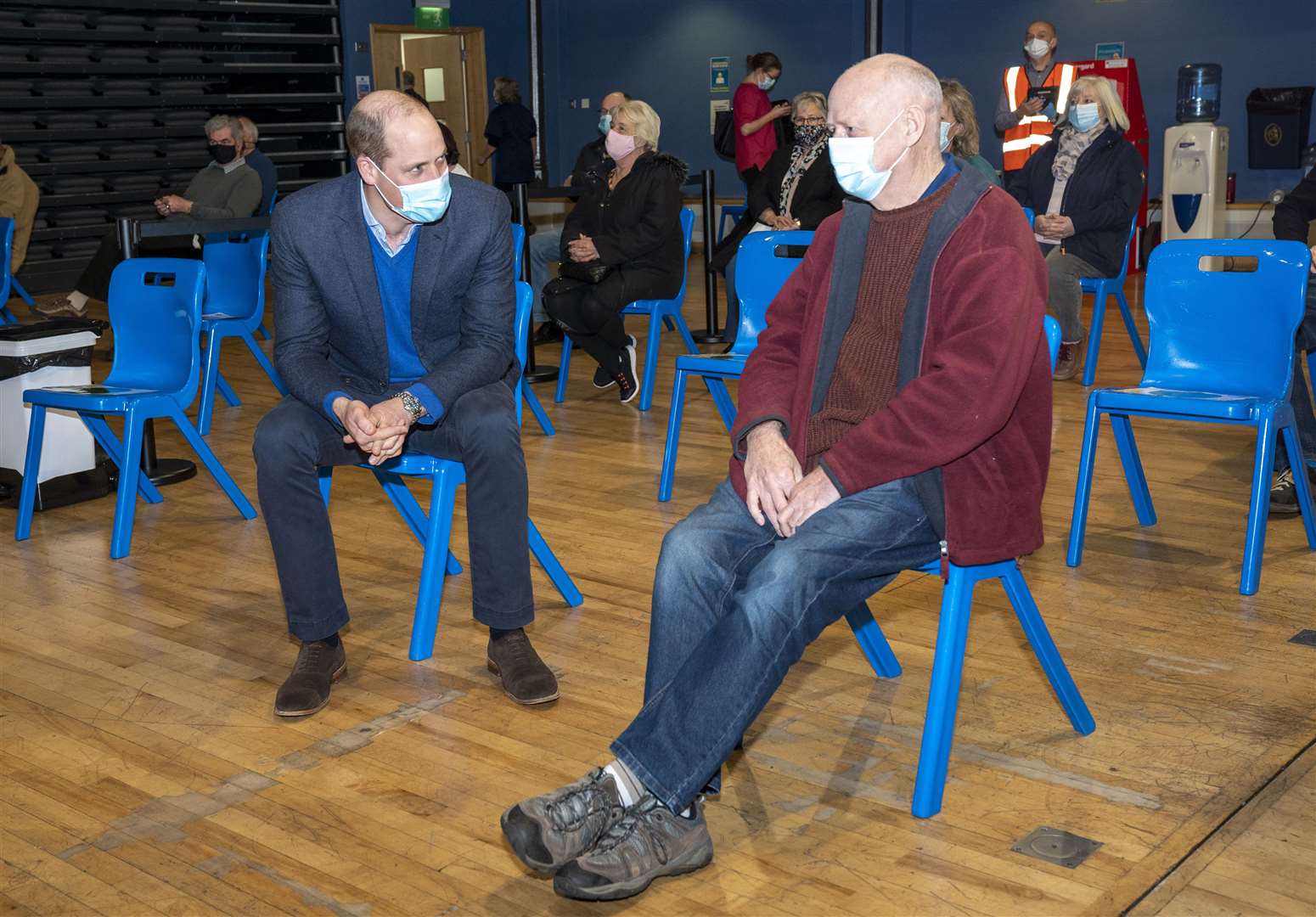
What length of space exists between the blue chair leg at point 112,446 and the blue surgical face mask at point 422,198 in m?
1.82

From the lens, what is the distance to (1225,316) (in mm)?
3582

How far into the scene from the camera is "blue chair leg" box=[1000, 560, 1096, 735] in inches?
93.0

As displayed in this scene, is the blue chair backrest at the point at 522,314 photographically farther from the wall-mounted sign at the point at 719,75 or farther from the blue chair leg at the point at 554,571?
the wall-mounted sign at the point at 719,75

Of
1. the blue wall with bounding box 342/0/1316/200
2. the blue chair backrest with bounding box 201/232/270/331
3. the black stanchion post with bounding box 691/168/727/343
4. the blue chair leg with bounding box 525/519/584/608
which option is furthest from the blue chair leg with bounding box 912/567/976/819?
the blue wall with bounding box 342/0/1316/200

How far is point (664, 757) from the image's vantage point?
2.01 meters

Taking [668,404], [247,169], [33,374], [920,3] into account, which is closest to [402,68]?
[920,3]

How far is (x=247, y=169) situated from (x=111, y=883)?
20.3 ft

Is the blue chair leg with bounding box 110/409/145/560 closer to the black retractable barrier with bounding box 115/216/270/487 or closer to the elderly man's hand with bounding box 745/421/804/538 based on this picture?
the black retractable barrier with bounding box 115/216/270/487

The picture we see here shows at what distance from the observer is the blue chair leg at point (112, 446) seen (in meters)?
4.43

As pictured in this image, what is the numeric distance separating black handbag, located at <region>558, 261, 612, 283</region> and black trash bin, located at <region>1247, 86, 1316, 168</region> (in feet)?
23.0

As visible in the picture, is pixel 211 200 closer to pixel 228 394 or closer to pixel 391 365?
pixel 228 394

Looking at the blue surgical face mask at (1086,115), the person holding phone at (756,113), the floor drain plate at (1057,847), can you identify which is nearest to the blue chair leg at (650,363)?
the blue surgical face mask at (1086,115)

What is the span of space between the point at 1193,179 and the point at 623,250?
19.1ft

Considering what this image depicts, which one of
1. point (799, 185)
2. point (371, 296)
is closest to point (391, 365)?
point (371, 296)
